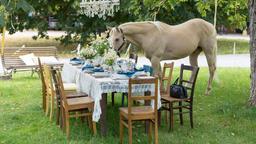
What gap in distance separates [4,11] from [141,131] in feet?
13.0

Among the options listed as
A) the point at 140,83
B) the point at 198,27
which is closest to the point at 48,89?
the point at 140,83

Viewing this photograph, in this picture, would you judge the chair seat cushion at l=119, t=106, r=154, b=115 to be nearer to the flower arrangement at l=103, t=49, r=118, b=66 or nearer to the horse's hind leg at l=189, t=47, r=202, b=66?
the flower arrangement at l=103, t=49, r=118, b=66

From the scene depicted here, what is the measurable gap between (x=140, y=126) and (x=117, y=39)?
69.3 inches

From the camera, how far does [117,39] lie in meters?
7.73

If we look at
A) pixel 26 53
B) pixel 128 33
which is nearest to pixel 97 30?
pixel 26 53

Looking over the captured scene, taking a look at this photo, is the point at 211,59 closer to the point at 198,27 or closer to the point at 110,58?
the point at 198,27

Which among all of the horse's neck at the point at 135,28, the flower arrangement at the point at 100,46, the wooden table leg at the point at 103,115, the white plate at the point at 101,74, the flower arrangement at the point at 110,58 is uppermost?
the horse's neck at the point at 135,28

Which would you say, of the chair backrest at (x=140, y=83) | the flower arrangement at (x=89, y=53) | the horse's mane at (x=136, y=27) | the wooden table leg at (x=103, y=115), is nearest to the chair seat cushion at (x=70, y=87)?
the flower arrangement at (x=89, y=53)

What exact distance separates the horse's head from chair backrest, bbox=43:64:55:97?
1263mm

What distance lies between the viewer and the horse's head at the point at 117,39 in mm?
7695

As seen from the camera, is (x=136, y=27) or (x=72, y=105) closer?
(x=72, y=105)

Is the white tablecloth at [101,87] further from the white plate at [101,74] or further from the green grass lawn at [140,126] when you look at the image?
the green grass lawn at [140,126]

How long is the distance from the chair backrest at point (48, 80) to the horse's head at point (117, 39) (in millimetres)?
1263

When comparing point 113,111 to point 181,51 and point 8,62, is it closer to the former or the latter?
point 181,51
